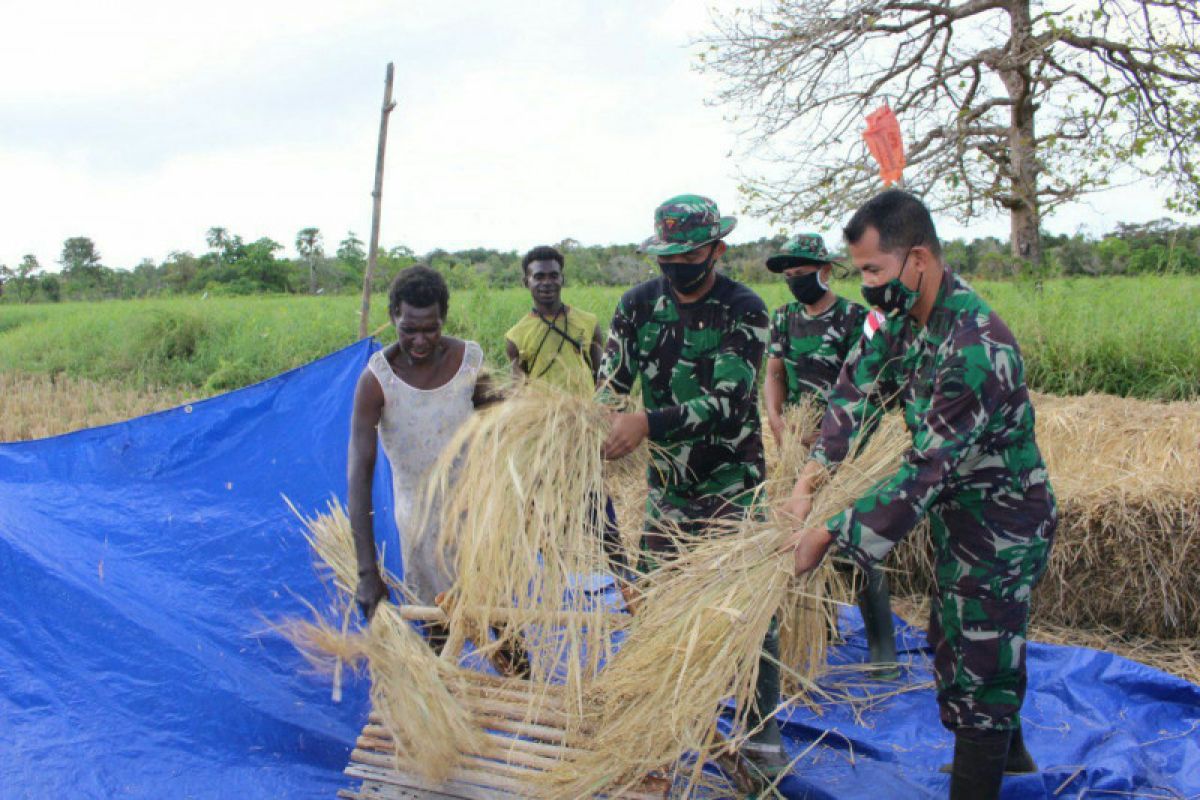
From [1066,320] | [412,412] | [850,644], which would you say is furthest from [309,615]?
[1066,320]

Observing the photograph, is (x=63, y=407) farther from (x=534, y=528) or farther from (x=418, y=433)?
(x=534, y=528)

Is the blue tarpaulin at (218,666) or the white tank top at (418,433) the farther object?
the blue tarpaulin at (218,666)

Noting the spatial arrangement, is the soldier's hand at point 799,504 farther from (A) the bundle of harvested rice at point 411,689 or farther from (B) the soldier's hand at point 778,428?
(B) the soldier's hand at point 778,428

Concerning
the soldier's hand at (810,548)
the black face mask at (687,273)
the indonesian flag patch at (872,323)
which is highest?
the black face mask at (687,273)

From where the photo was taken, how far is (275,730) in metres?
2.82

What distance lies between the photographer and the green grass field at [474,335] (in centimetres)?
708

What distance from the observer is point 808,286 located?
11.9ft

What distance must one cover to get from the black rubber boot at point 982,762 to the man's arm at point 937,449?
60cm

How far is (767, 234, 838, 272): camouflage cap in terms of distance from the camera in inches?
140

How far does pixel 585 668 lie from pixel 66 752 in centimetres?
166

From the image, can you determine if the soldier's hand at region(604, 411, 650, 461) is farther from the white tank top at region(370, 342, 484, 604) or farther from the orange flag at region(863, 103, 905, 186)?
the orange flag at region(863, 103, 905, 186)

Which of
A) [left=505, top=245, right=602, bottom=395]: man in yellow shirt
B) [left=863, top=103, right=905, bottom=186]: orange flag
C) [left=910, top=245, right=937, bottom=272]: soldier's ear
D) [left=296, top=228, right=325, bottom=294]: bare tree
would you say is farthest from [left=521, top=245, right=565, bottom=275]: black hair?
[left=296, top=228, right=325, bottom=294]: bare tree

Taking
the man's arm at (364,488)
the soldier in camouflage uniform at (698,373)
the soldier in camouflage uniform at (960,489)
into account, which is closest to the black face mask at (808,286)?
the soldier in camouflage uniform at (698,373)

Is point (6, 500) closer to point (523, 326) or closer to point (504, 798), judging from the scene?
point (523, 326)
